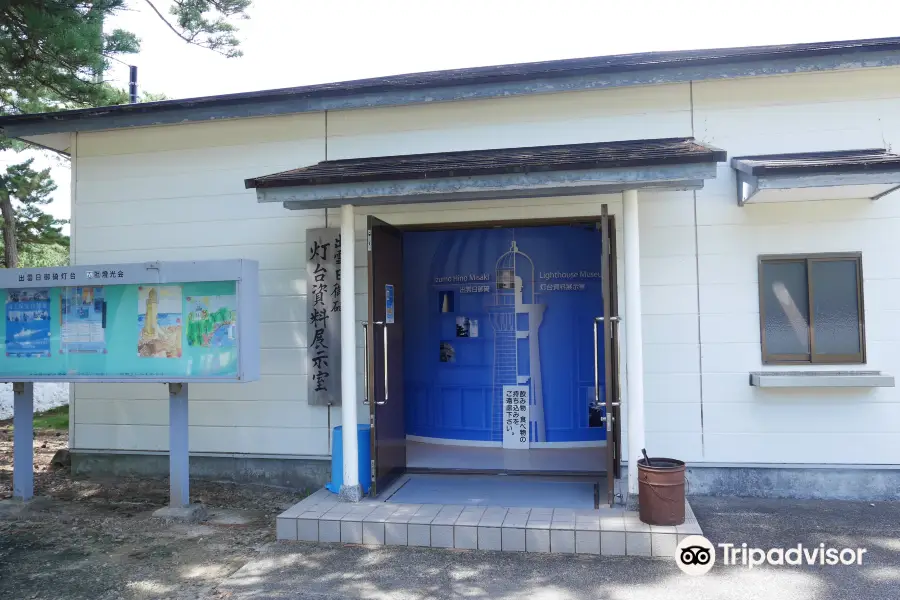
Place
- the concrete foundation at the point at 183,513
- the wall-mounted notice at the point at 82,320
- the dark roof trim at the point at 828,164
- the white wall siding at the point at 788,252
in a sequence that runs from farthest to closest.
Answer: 1. the wall-mounted notice at the point at 82,320
2. the white wall siding at the point at 788,252
3. the concrete foundation at the point at 183,513
4. the dark roof trim at the point at 828,164

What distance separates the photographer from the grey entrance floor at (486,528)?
475 cm

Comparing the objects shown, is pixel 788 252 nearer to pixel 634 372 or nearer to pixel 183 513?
pixel 634 372

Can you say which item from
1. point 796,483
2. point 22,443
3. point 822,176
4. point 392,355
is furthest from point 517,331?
point 22,443

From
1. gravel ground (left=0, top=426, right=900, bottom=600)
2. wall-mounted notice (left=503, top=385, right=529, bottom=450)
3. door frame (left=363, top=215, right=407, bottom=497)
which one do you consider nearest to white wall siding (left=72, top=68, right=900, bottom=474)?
gravel ground (left=0, top=426, right=900, bottom=600)

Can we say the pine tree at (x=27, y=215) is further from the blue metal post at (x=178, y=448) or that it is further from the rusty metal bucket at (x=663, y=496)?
the rusty metal bucket at (x=663, y=496)

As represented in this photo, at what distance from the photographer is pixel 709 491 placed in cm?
609

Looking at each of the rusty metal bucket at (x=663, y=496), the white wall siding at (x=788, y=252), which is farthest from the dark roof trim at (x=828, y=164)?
the rusty metal bucket at (x=663, y=496)

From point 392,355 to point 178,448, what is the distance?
2.00 metres

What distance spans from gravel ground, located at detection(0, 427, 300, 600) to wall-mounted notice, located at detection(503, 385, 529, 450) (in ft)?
8.05

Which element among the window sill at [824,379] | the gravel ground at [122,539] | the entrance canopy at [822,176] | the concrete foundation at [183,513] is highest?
the entrance canopy at [822,176]

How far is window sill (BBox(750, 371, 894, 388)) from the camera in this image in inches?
224

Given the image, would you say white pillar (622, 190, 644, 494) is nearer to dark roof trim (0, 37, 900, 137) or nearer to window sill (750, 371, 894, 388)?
window sill (750, 371, 894, 388)

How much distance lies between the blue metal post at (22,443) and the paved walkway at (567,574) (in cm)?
281

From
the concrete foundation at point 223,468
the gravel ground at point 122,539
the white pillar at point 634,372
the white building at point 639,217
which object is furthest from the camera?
the concrete foundation at point 223,468
